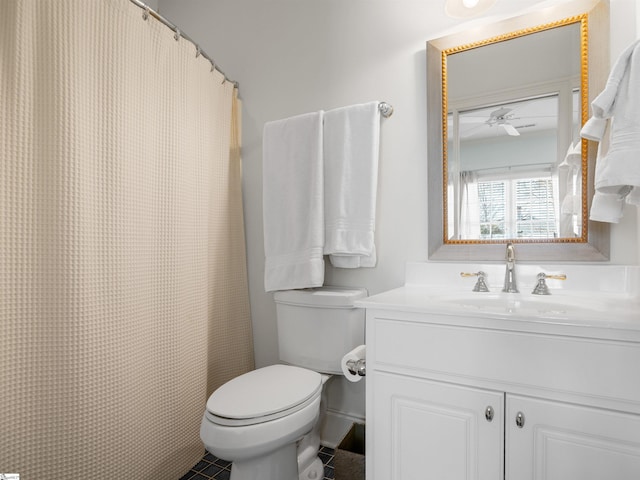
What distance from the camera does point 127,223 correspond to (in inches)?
47.7

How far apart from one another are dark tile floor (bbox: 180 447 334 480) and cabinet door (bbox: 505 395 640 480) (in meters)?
0.83

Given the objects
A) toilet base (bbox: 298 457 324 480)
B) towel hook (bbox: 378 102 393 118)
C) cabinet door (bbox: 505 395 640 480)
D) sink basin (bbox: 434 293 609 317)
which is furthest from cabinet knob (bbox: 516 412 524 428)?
towel hook (bbox: 378 102 393 118)

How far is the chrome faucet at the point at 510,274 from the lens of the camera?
117 cm

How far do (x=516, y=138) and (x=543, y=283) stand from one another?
0.55 metres

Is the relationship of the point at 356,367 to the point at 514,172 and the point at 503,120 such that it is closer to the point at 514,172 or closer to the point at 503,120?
the point at 514,172

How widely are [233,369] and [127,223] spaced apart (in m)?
0.92

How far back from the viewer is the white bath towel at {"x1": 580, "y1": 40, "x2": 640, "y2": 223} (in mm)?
861

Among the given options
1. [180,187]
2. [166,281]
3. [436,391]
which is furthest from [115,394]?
[436,391]

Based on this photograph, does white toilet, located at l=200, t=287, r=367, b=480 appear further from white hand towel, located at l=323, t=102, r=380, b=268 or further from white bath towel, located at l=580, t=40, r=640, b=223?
white bath towel, located at l=580, t=40, r=640, b=223

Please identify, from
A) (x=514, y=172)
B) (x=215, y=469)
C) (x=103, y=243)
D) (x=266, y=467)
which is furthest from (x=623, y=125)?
(x=215, y=469)

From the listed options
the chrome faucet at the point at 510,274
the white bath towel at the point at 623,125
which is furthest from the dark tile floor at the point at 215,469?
the white bath towel at the point at 623,125

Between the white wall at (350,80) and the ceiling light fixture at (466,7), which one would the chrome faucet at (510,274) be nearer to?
the white wall at (350,80)

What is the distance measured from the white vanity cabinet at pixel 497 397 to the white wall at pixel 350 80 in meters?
0.53

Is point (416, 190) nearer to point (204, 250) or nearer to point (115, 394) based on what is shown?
point (204, 250)
